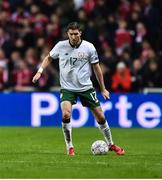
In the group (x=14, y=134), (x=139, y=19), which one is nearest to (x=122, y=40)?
(x=139, y=19)

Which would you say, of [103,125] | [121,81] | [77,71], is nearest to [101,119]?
[103,125]

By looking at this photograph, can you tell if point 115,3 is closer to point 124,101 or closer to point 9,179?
point 124,101

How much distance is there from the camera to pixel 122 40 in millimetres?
25328

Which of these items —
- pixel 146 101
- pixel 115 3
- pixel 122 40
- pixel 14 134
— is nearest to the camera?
pixel 14 134

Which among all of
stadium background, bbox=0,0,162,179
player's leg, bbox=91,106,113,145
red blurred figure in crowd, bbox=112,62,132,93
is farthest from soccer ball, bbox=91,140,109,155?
red blurred figure in crowd, bbox=112,62,132,93

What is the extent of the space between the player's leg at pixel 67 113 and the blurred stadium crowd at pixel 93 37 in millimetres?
8980

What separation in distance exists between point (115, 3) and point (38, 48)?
3.42 meters

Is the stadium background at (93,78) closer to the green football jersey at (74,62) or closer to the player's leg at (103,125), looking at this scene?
the player's leg at (103,125)

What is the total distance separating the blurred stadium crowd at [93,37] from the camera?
24453 millimetres

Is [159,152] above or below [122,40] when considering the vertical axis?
below

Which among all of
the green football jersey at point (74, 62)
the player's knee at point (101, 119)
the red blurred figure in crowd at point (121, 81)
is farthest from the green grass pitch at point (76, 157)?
the red blurred figure in crowd at point (121, 81)

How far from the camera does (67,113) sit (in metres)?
14.4

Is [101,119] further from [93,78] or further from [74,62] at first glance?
[93,78]

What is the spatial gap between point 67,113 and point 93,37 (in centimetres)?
1140
